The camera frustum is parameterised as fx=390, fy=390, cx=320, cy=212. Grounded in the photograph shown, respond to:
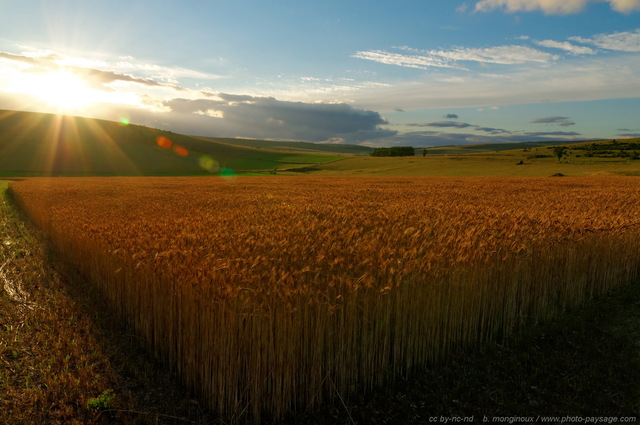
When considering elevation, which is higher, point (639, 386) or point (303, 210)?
point (303, 210)

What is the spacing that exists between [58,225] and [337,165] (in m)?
83.3

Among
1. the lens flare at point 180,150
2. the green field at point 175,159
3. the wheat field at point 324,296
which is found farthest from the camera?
the lens flare at point 180,150

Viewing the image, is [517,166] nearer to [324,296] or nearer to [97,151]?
[324,296]

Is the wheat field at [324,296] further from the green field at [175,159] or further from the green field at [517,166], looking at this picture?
the green field at [175,159]

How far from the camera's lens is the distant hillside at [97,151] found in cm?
7962

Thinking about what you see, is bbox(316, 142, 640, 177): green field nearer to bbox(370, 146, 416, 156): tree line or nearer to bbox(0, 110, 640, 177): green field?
bbox(0, 110, 640, 177): green field

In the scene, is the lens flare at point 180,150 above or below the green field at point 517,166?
above

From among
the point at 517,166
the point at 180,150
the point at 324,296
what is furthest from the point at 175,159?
the point at 324,296

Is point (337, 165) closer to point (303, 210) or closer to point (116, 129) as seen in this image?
point (116, 129)

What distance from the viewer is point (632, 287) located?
8.16 metres

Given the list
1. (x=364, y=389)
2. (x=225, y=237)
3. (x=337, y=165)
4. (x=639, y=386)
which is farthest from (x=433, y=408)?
(x=337, y=165)

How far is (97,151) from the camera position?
91.8 meters

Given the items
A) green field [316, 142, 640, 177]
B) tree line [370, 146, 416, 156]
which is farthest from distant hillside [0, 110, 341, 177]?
green field [316, 142, 640, 177]

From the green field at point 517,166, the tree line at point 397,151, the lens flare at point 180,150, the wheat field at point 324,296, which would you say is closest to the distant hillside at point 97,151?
the lens flare at point 180,150
